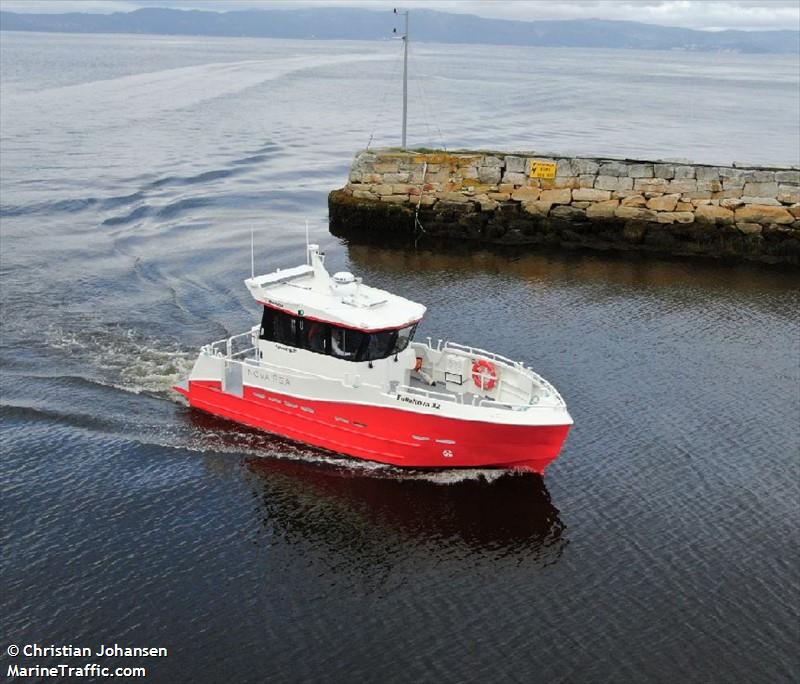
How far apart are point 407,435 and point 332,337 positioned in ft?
9.34

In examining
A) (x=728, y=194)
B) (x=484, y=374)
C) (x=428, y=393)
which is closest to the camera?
(x=428, y=393)

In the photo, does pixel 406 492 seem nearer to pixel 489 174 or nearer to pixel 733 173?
pixel 489 174

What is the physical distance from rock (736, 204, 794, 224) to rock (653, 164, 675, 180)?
3.23m

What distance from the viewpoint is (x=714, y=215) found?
127ft

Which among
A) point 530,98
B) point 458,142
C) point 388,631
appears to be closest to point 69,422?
point 388,631

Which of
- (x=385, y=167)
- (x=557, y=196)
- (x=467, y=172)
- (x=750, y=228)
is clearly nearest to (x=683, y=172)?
(x=750, y=228)

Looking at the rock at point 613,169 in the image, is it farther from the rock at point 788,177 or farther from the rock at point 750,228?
the rock at point 788,177

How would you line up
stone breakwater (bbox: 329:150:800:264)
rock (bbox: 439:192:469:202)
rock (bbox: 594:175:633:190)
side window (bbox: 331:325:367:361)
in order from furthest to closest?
rock (bbox: 439:192:469:202) < rock (bbox: 594:175:633:190) < stone breakwater (bbox: 329:150:800:264) < side window (bbox: 331:325:367:361)

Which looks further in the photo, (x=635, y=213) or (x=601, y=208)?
(x=601, y=208)

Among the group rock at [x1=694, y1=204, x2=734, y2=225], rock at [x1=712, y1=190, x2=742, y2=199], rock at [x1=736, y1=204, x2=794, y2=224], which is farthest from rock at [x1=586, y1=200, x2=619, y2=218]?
rock at [x1=736, y1=204, x2=794, y2=224]

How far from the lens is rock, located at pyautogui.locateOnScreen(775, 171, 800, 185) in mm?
38688

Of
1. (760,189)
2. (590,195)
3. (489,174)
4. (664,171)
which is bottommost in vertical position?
(590,195)

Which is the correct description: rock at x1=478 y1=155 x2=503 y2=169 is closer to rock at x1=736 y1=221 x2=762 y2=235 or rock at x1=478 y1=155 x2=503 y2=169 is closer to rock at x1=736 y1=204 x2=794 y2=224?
rock at x1=736 y1=204 x2=794 y2=224

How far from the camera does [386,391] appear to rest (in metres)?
20.7
